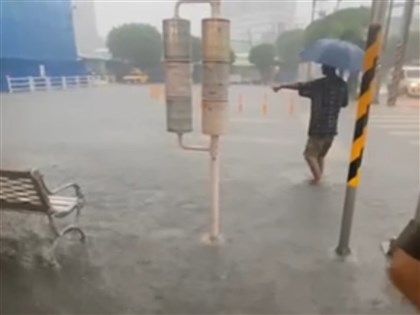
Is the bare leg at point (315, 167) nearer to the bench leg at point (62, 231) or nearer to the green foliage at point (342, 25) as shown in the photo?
the bench leg at point (62, 231)

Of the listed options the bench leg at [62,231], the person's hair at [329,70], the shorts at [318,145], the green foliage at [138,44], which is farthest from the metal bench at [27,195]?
the green foliage at [138,44]

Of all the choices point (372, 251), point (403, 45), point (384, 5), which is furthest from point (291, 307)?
point (403, 45)

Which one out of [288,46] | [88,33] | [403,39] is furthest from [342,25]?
[88,33]

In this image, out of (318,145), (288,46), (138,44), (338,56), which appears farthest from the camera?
(288,46)

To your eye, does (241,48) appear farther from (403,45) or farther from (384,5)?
(384,5)

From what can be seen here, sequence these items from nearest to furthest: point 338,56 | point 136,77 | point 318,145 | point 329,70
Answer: point 338,56
point 329,70
point 318,145
point 136,77

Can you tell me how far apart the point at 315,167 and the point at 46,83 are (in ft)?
89.1

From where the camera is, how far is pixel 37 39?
30.6 metres

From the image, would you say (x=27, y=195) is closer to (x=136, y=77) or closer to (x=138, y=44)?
(x=136, y=77)

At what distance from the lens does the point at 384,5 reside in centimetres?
364

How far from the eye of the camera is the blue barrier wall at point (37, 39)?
92.1ft

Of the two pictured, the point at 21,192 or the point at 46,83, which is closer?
the point at 21,192

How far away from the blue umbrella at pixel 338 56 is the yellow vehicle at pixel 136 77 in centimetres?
3858

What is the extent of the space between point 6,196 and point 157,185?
8.79ft
